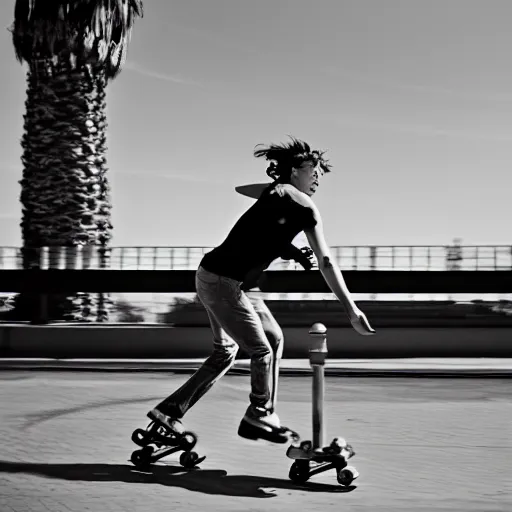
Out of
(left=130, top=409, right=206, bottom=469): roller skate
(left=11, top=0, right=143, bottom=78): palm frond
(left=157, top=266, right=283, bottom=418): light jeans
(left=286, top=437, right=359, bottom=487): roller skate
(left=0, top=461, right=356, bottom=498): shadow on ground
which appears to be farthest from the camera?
(left=11, top=0, right=143, bottom=78): palm frond

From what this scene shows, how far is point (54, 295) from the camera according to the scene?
23.3m

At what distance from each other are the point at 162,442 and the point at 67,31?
18.3 metres

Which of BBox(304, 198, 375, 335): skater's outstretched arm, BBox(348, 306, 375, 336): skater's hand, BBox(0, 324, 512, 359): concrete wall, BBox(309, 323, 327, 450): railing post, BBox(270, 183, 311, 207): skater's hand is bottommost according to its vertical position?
BBox(0, 324, 512, 359): concrete wall

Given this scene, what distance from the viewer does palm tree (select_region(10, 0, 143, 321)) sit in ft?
79.1

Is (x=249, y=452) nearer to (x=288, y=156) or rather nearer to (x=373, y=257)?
(x=288, y=156)

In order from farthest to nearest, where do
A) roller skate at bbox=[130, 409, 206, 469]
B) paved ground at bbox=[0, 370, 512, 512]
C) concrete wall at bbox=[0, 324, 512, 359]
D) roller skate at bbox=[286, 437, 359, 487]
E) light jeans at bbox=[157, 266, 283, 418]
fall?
concrete wall at bbox=[0, 324, 512, 359] → roller skate at bbox=[130, 409, 206, 469] → light jeans at bbox=[157, 266, 283, 418] → roller skate at bbox=[286, 437, 359, 487] → paved ground at bbox=[0, 370, 512, 512]

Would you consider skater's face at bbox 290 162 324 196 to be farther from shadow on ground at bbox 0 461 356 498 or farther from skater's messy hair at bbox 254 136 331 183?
shadow on ground at bbox 0 461 356 498

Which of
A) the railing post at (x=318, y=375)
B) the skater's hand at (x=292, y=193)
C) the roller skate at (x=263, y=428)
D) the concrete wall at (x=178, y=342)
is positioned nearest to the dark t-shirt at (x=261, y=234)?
the skater's hand at (x=292, y=193)

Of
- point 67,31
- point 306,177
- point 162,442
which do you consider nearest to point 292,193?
point 306,177

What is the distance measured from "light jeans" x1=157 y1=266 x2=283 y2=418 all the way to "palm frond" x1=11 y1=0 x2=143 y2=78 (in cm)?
1807

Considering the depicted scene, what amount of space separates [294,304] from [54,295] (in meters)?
6.44

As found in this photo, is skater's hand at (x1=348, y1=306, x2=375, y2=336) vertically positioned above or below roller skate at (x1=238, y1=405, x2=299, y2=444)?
above

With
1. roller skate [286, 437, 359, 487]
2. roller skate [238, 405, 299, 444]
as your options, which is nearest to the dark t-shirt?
roller skate [238, 405, 299, 444]

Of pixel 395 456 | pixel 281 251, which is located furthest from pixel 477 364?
pixel 281 251
